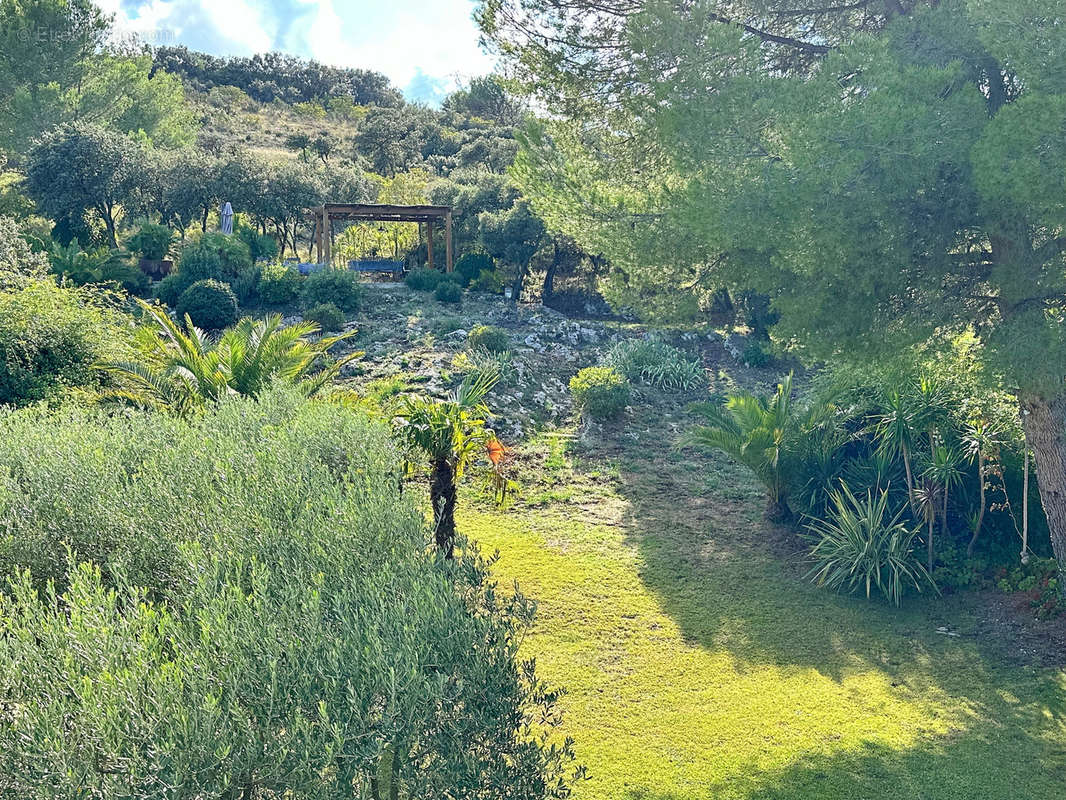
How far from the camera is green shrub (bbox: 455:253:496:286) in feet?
69.7

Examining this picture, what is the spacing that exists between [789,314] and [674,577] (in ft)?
9.80

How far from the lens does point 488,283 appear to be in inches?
827

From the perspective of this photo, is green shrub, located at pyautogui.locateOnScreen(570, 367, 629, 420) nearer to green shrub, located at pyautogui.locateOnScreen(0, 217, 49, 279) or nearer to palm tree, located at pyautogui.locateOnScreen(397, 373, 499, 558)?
palm tree, located at pyautogui.locateOnScreen(397, 373, 499, 558)

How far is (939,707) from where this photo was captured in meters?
5.32

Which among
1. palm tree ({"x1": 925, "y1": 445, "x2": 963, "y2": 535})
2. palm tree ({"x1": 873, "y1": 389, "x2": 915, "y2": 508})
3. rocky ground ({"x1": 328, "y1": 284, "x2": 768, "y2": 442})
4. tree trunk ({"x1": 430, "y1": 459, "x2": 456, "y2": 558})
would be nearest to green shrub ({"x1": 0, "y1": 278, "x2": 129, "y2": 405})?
rocky ground ({"x1": 328, "y1": 284, "x2": 768, "y2": 442})

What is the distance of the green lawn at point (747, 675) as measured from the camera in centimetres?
460

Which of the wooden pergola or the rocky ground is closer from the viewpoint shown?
the rocky ground

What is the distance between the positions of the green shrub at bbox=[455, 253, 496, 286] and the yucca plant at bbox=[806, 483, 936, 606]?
15204mm

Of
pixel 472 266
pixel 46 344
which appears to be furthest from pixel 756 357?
pixel 46 344

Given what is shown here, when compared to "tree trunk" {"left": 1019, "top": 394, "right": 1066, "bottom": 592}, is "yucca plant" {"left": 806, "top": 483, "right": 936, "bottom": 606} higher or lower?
lower

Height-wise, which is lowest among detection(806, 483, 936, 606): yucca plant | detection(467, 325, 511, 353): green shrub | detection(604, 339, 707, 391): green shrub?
detection(806, 483, 936, 606): yucca plant

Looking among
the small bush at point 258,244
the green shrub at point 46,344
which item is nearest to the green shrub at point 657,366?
the green shrub at point 46,344

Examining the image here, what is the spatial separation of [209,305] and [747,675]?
44.6 feet

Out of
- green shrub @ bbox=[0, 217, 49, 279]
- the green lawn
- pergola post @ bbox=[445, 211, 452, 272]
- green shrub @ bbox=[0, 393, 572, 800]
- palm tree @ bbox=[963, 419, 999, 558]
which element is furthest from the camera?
pergola post @ bbox=[445, 211, 452, 272]
